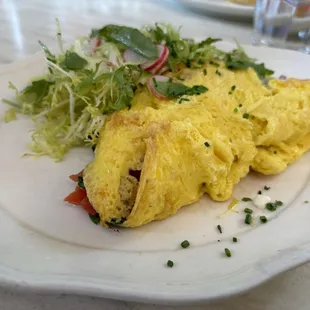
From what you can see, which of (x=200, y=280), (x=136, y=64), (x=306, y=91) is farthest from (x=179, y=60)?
(x=200, y=280)

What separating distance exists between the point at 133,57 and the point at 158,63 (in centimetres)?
13

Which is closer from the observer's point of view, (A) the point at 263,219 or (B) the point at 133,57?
(A) the point at 263,219

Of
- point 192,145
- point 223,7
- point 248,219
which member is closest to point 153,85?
point 192,145

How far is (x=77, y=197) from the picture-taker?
1.65 m

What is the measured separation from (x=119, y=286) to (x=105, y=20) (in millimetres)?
3319

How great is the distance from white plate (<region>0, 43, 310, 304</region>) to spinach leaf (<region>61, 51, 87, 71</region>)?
49 centimetres

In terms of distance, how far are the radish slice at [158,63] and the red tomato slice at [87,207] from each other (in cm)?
75

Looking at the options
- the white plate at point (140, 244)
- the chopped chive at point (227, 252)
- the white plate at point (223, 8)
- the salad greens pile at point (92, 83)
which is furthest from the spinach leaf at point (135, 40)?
the white plate at point (223, 8)

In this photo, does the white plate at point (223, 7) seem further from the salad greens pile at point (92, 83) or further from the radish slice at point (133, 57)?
the radish slice at point (133, 57)

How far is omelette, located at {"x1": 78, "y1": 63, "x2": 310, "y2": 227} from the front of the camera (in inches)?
60.0

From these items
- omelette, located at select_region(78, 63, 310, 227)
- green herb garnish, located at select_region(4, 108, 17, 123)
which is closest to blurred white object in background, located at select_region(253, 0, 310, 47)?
omelette, located at select_region(78, 63, 310, 227)

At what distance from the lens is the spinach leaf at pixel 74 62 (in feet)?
6.98

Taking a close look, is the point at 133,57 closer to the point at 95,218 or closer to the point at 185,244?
the point at 95,218

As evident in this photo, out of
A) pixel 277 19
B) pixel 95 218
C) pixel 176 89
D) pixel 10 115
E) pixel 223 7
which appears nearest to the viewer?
pixel 95 218
